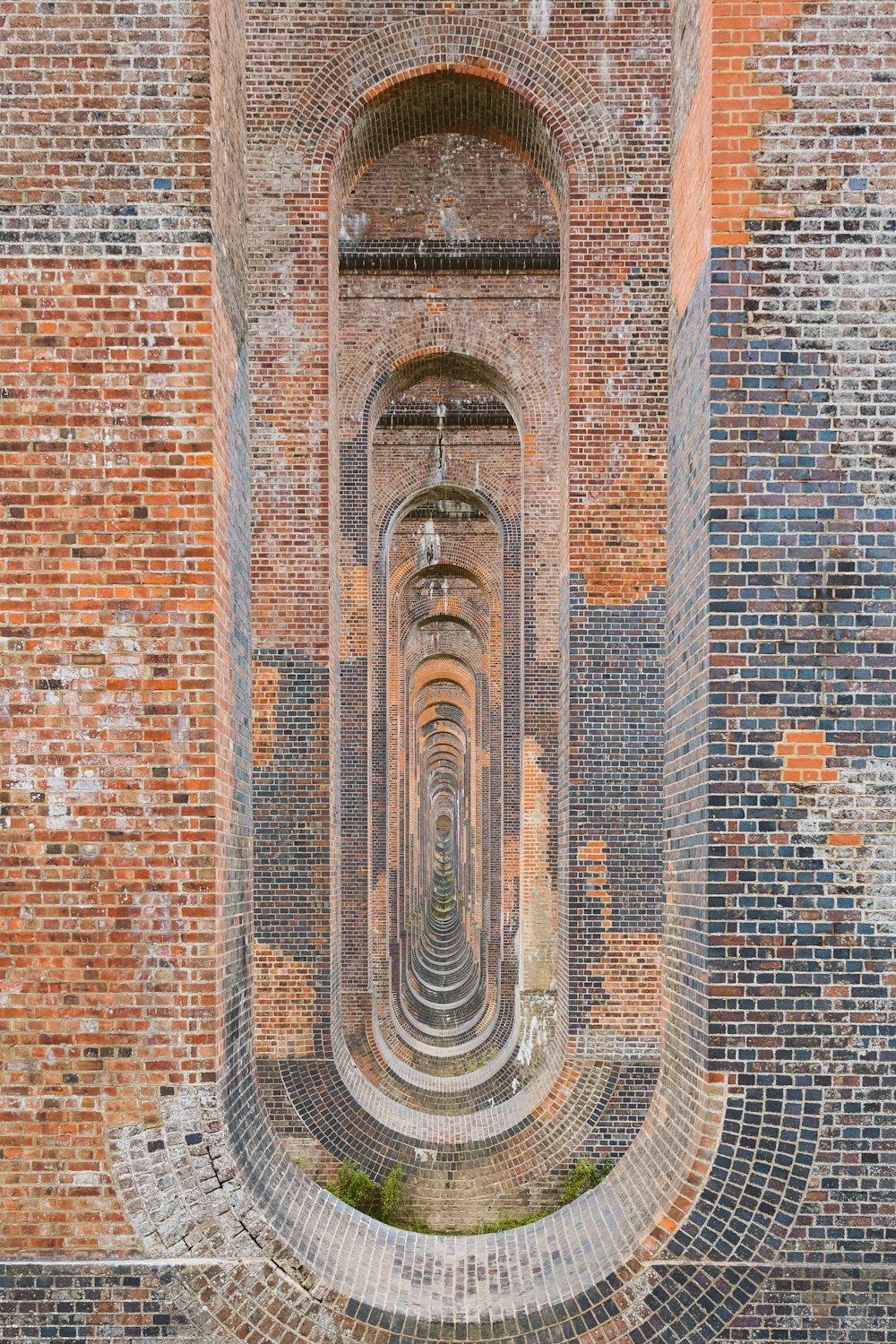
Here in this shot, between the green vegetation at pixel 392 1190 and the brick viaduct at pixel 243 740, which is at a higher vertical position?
the brick viaduct at pixel 243 740

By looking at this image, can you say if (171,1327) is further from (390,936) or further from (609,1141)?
(390,936)

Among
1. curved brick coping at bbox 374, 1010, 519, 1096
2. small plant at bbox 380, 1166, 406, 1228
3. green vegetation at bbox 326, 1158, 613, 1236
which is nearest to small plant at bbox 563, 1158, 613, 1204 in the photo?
green vegetation at bbox 326, 1158, 613, 1236

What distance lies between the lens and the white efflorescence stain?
9.05 meters

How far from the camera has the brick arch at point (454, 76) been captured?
898 cm

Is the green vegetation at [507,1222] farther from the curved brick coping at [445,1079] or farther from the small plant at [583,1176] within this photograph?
the curved brick coping at [445,1079]

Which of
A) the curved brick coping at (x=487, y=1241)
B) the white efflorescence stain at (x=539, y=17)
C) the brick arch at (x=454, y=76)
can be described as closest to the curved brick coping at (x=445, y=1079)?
the curved brick coping at (x=487, y=1241)

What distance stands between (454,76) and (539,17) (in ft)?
2.84

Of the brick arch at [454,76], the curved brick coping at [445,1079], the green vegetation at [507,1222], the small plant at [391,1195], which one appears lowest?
the green vegetation at [507,1222]

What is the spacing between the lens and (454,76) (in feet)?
30.0

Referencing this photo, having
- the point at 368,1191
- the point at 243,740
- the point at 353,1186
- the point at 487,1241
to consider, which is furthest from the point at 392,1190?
the point at 243,740

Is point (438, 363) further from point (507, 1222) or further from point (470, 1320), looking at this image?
point (470, 1320)

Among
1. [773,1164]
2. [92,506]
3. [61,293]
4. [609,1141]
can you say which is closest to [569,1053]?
[609,1141]

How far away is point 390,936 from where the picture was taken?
20.2 metres

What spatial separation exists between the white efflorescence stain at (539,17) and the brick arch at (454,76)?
3.5 inches
